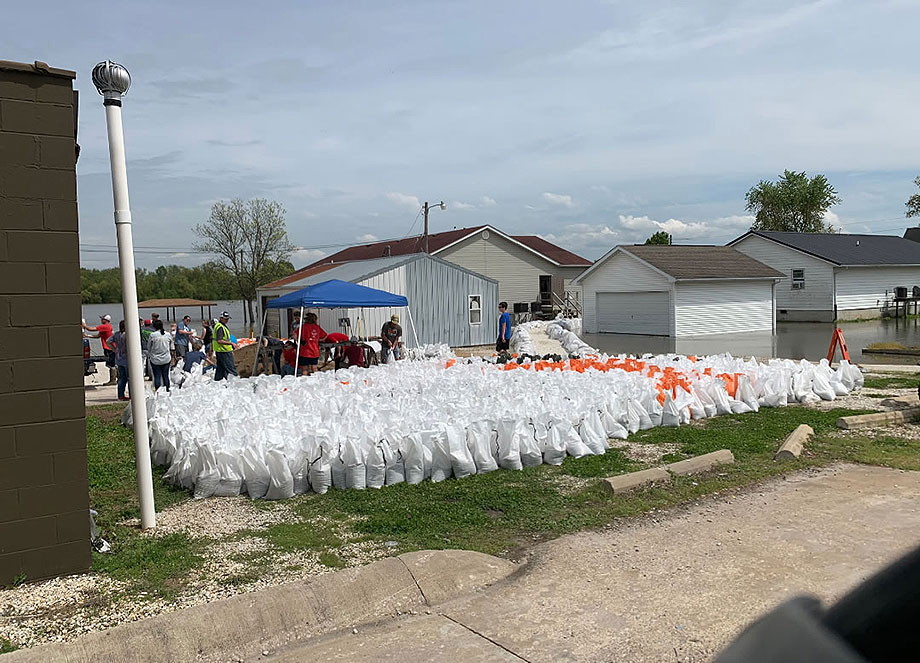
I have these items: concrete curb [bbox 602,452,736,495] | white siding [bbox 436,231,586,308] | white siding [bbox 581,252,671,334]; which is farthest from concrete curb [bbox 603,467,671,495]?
white siding [bbox 436,231,586,308]

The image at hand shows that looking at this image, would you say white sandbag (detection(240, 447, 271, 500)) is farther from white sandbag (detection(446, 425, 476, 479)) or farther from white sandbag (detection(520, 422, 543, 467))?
white sandbag (detection(520, 422, 543, 467))

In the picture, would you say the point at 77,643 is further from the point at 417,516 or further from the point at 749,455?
the point at 749,455

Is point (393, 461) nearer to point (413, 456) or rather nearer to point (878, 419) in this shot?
point (413, 456)

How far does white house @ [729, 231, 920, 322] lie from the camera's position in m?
38.2

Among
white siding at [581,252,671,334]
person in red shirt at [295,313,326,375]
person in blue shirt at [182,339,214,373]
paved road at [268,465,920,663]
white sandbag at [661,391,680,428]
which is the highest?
white siding at [581,252,671,334]

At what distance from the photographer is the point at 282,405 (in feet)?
31.1

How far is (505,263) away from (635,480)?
1555 inches

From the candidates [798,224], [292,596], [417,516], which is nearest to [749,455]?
[417,516]

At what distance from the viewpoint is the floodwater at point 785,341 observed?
77.1ft

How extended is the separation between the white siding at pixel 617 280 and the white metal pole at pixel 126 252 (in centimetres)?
2766

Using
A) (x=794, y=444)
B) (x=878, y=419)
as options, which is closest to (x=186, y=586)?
(x=794, y=444)

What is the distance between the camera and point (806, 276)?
39.2 metres

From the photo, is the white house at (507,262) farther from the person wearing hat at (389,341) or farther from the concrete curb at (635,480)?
the concrete curb at (635,480)

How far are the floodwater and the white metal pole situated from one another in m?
19.0
